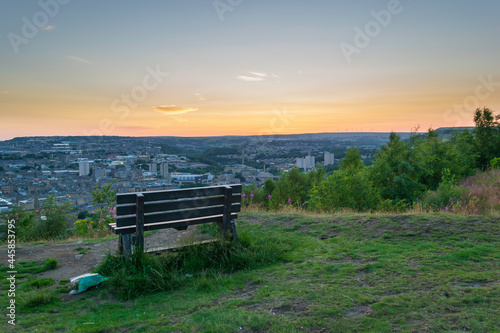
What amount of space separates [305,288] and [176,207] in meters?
2.43

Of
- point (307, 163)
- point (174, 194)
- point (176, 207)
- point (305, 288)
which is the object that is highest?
point (174, 194)

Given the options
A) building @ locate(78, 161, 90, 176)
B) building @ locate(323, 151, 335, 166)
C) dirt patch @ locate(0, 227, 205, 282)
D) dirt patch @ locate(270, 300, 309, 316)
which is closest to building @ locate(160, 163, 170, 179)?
building @ locate(78, 161, 90, 176)

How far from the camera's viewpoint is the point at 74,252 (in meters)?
6.33

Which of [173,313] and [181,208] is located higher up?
[181,208]

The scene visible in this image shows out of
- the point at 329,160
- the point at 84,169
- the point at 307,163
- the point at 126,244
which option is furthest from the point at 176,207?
the point at 329,160

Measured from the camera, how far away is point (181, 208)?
5.35 metres

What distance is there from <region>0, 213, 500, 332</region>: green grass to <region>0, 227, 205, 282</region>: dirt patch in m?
0.54

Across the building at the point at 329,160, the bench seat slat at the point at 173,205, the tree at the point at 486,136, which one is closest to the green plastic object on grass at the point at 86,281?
the bench seat slat at the point at 173,205

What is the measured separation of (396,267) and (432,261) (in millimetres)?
645

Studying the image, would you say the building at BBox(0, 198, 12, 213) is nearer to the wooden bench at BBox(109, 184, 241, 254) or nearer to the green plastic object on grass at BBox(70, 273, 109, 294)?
Answer: the wooden bench at BBox(109, 184, 241, 254)

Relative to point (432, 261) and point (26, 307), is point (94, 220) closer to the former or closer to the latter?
point (26, 307)

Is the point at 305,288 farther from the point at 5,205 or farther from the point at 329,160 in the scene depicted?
the point at 329,160

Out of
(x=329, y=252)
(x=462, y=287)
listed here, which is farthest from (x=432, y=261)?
(x=329, y=252)

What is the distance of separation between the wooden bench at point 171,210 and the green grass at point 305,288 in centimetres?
43
